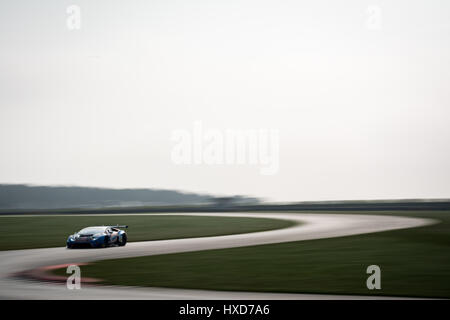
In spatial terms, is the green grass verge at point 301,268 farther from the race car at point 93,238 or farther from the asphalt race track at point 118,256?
the race car at point 93,238

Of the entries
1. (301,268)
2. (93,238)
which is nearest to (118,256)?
(93,238)

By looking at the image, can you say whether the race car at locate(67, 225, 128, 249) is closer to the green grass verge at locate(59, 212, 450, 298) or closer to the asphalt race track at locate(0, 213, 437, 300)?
the asphalt race track at locate(0, 213, 437, 300)

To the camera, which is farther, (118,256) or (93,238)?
(93,238)

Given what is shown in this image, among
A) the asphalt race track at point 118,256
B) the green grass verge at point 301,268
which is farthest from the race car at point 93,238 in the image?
the green grass verge at point 301,268

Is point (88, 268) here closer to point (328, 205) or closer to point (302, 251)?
point (302, 251)

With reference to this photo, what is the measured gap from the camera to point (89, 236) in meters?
25.1

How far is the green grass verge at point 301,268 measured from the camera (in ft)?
47.6

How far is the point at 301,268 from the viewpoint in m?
17.8

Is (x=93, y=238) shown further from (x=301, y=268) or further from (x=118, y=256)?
(x=301, y=268)

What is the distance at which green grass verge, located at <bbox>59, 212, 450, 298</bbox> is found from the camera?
14.5m

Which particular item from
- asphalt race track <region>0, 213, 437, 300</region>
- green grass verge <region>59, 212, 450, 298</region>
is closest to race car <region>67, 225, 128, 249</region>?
asphalt race track <region>0, 213, 437, 300</region>

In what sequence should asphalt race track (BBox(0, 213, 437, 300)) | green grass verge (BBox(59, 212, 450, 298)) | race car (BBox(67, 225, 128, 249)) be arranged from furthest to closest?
race car (BBox(67, 225, 128, 249))
green grass verge (BBox(59, 212, 450, 298))
asphalt race track (BBox(0, 213, 437, 300))

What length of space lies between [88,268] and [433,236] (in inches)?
667
